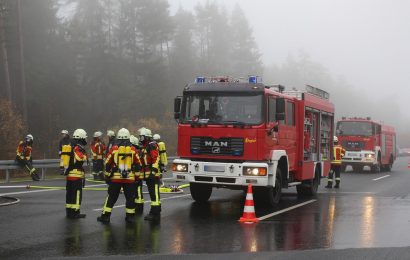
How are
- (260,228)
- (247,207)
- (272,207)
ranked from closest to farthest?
(260,228) < (247,207) < (272,207)

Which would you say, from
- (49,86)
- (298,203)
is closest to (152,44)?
(49,86)

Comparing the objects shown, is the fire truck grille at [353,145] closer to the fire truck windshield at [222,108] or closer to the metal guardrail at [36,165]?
the metal guardrail at [36,165]

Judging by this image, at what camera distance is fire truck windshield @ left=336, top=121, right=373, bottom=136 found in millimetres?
31125

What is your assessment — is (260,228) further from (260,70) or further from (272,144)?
(260,70)

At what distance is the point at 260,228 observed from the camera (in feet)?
33.7

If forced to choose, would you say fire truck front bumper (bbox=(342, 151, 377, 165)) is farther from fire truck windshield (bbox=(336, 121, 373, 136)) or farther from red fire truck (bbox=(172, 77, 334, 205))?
red fire truck (bbox=(172, 77, 334, 205))

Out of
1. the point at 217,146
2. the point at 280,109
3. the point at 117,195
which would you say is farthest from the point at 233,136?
the point at 117,195

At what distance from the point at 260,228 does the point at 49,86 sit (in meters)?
38.7

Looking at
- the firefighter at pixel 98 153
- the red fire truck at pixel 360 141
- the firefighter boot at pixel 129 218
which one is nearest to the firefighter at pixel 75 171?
the firefighter boot at pixel 129 218

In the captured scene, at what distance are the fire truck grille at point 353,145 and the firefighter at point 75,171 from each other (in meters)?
22.4

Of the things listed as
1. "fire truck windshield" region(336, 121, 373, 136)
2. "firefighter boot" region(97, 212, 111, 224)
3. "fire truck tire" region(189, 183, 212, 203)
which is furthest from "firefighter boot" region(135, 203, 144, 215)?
"fire truck windshield" region(336, 121, 373, 136)

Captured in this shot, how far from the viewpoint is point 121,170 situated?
1061 centimetres

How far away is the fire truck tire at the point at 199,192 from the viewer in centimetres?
1436

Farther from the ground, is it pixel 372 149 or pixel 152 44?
pixel 152 44
